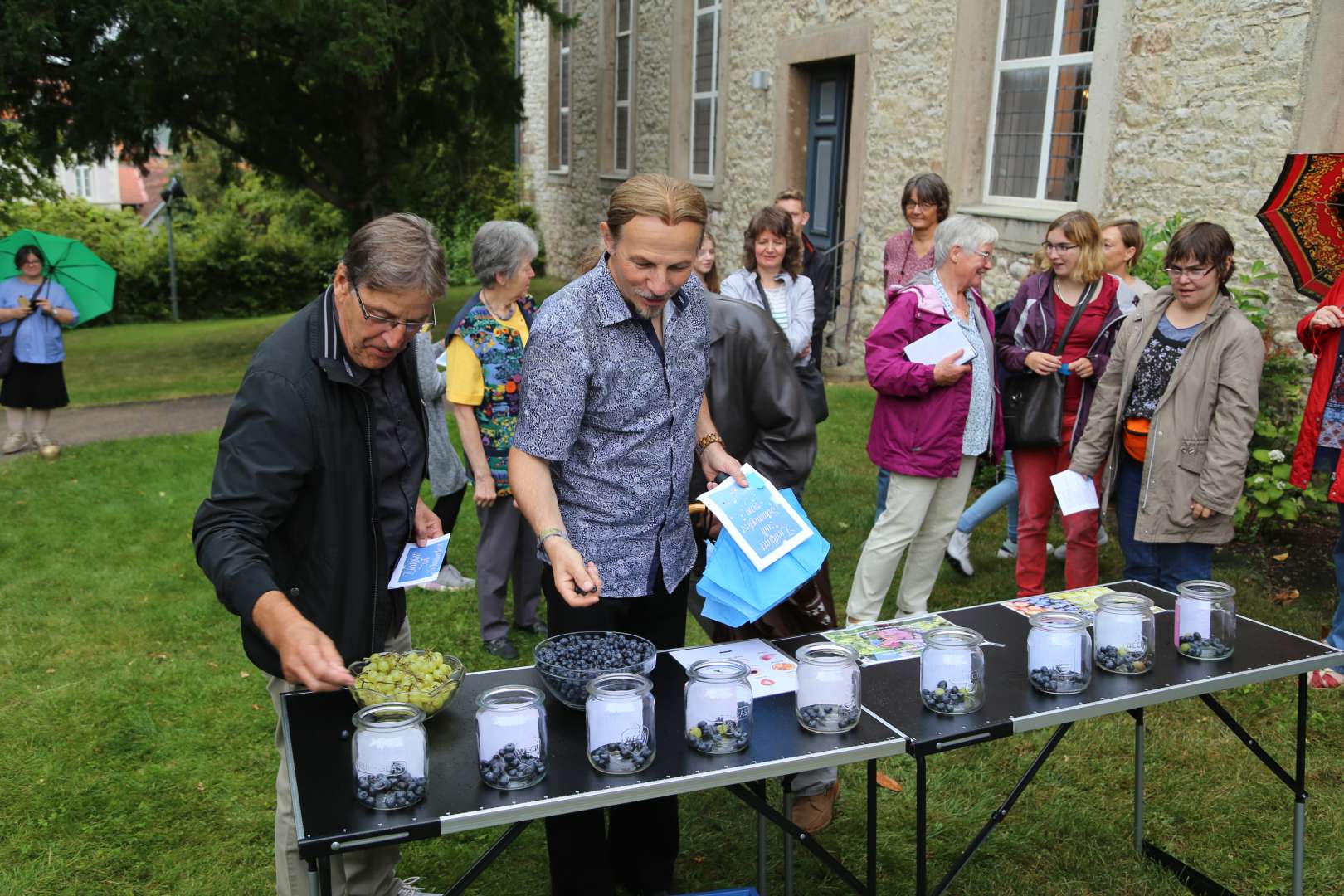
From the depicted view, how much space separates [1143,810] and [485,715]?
8.63 feet

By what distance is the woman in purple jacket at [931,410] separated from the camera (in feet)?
15.0

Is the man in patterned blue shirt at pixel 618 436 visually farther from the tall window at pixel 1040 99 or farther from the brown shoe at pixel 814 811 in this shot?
the tall window at pixel 1040 99

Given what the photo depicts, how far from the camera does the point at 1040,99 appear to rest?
28.9 ft

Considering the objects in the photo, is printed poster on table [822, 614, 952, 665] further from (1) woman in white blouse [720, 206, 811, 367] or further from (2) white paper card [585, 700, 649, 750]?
(1) woman in white blouse [720, 206, 811, 367]

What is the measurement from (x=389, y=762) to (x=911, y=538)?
10.4ft

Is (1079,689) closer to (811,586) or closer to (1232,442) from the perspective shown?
(811,586)

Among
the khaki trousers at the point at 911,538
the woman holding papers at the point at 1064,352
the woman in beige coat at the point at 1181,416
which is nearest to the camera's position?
the woman in beige coat at the point at 1181,416

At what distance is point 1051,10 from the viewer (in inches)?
339

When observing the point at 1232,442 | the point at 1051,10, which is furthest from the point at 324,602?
the point at 1051,10

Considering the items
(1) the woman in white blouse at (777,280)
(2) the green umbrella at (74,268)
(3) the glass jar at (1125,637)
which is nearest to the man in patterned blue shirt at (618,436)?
(3) the glass jar at (1125,637)

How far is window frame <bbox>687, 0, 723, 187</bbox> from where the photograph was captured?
1438cm

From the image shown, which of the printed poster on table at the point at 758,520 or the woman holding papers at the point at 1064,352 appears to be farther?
the woman holding papers at the point at 1064,352

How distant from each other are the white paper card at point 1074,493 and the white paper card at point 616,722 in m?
3.01

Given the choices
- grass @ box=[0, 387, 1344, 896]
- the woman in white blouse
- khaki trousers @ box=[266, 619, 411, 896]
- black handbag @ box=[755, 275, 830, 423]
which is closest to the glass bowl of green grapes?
khaki trousers @ box=[266, 619, 411, 896]
